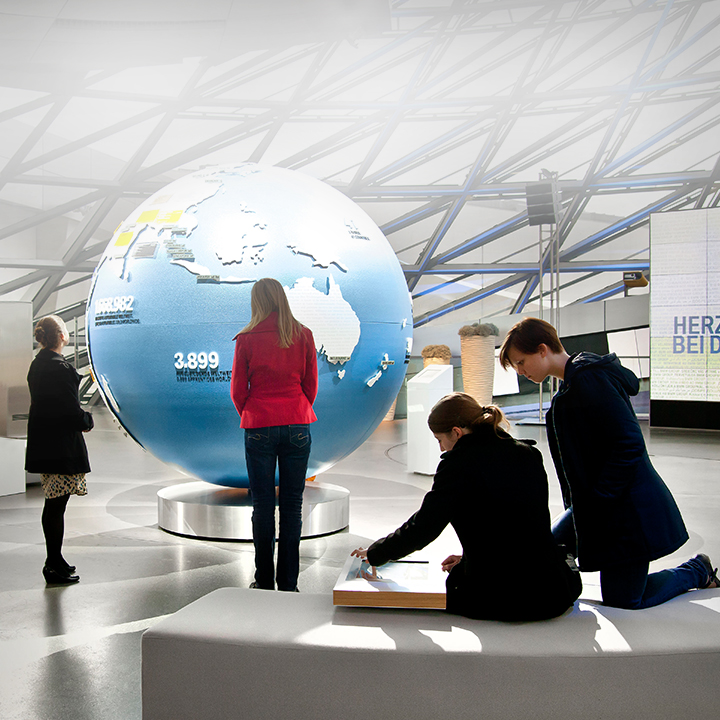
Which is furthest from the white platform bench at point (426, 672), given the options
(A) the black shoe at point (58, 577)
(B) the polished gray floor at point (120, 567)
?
(A) the black shoe at point (58, 577)

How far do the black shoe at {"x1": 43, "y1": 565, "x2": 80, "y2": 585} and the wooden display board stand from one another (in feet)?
7.16

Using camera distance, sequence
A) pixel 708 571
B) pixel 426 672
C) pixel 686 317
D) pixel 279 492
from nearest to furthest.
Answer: pixel 426 672 < pixel 708 571 < pixel 279 492 < pixel 686 317

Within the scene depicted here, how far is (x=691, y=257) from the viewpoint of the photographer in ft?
42.7

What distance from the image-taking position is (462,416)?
2.54m

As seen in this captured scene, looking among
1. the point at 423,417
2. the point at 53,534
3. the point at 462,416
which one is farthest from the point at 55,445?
the point at 423,417

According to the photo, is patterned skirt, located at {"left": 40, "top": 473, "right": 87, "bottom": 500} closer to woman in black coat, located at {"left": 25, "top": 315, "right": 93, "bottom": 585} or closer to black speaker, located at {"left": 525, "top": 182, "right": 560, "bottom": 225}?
woman in black coat, located at {"left": 25, "top": 315, "right": 93, "bottom": 585}

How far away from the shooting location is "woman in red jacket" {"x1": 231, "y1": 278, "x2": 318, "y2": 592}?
3.82m

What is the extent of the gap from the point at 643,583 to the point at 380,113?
14.3 meters

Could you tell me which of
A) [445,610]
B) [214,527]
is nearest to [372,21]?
[214,527]

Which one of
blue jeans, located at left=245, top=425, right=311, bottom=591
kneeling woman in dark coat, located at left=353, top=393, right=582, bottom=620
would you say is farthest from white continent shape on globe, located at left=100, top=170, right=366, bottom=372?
kneeling woman in dark coat, located at left=353, top=393, right=582, bottom=620

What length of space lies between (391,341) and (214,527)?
1.81 m

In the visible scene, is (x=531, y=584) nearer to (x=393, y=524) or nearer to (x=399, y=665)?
(x=399, y=665)

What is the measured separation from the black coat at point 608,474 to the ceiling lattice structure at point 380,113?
1095 centimetres

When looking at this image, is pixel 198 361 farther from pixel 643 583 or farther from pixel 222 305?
pixel 643 583
